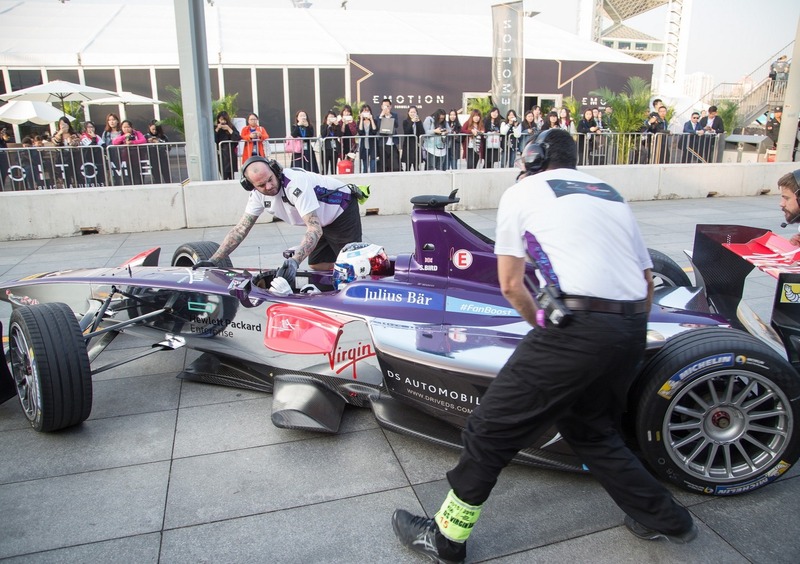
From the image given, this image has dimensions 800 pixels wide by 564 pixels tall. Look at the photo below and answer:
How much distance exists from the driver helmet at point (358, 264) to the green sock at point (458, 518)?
1945mm

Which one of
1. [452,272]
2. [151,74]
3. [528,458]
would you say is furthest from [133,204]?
[151,74]

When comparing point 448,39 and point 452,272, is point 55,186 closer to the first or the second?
point 452,272

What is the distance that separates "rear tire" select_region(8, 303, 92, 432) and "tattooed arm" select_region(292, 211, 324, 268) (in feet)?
5.12

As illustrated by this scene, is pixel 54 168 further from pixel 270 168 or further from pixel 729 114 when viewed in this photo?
pixel 729 114

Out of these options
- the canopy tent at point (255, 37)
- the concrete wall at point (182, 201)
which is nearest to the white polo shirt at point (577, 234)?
the concrete wall at point (182, 201)

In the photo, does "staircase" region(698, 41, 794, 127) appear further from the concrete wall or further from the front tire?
the front tire

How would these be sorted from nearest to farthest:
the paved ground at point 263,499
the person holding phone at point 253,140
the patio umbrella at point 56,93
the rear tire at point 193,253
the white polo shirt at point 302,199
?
the paved ground at point 263,499 < the white polo shirt at point 302,199 < the rear tire at point 193,253 < the person holding phone at point 253,140 < the patio umbrella at point 56,93

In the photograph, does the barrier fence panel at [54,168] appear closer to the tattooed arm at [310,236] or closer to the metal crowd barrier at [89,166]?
the metal crowd barrier at [89,166]

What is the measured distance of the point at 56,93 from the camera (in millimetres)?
13586

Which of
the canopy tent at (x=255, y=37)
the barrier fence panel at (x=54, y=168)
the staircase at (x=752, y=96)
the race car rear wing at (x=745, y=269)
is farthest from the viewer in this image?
the staircase at (x=752, y=96)

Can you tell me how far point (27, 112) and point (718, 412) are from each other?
14232mm

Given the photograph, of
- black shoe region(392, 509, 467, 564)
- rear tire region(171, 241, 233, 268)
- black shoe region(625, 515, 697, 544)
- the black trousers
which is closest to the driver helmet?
rear tire region(171, 241, 233, 268)

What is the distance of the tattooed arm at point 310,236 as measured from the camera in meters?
4.43

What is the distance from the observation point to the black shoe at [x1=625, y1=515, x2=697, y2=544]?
7.81 feet
